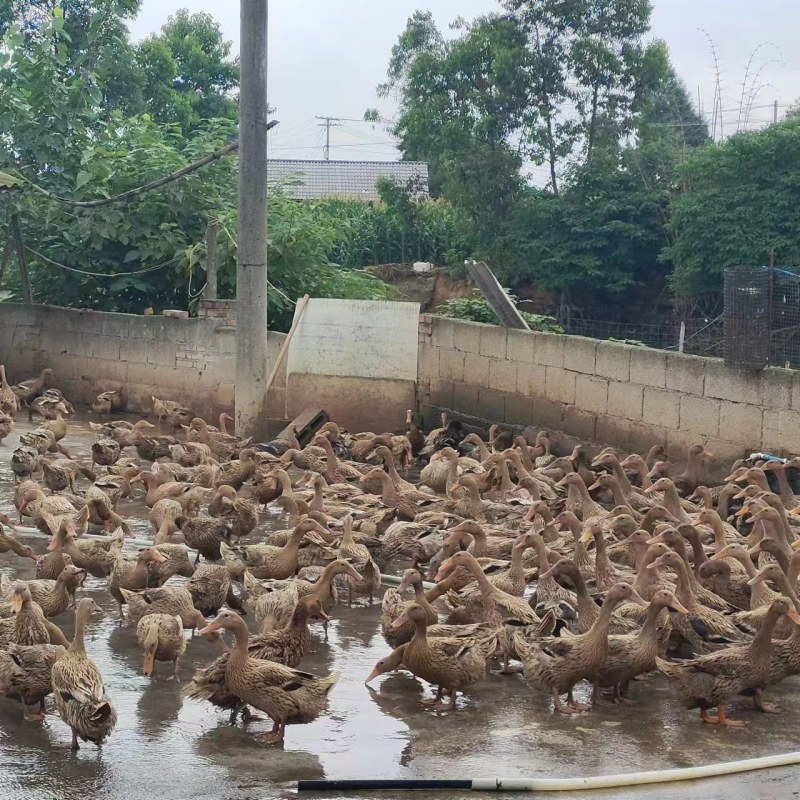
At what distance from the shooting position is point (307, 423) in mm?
17281

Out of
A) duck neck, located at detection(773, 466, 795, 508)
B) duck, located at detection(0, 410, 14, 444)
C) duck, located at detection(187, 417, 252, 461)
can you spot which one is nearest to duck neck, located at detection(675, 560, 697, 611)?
duck neck, located at detection(773, 466, 795, 508)

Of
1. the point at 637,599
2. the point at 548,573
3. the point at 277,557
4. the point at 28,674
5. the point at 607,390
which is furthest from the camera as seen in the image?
the point at 607,390

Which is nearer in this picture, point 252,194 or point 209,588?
point 209,588

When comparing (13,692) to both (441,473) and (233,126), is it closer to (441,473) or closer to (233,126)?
(441,473)

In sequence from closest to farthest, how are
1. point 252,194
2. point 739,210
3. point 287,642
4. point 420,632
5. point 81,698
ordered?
1. point 81,698
2. point 420,632
3. point 287,642
4. point 252,194
5. point 739,210

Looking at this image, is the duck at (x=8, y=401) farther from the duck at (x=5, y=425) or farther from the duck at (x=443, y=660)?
the duck at (x=443, y=660)

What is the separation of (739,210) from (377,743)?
2174 centimetres

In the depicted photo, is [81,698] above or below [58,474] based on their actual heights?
below

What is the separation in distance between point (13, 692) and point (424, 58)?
28.0m

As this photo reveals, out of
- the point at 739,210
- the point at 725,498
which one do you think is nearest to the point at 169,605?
the point at 725,498

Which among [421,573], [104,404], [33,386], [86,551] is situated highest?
[33,386]

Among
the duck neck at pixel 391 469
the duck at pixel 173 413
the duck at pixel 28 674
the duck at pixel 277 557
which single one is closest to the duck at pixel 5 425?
the duck at pixel 173 413

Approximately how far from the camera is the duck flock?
23.7 feet

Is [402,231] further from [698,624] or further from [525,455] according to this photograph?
[698,624]
